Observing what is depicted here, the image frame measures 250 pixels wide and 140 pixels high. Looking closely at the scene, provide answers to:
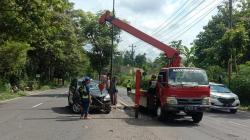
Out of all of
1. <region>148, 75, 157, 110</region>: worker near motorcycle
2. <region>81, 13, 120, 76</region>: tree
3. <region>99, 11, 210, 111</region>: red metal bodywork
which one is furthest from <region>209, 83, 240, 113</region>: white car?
<region>81, 13, 120, 76</region>: tree

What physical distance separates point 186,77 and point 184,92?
0.76m

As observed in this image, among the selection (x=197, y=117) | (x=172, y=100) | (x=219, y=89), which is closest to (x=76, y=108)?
(x=172, y=100)

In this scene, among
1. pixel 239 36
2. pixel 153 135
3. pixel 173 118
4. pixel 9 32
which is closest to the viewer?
pixel 153 135

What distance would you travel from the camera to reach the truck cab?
18922mm

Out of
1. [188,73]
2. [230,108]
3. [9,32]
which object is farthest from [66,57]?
[188,73]

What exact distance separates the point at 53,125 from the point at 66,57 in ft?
192

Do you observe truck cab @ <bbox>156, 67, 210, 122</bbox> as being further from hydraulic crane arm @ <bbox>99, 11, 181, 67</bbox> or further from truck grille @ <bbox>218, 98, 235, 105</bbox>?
truck grille @ <bbox>218, 98, 235, 105</bbox>

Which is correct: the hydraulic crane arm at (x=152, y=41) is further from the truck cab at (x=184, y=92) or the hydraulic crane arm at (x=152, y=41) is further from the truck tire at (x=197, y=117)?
the truck tire at (x=197, y=117)

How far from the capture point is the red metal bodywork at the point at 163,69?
18953 mm

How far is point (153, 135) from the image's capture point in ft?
49.5

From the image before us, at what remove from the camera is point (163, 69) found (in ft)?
67.1

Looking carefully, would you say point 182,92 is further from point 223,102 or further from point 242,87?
point 242,87

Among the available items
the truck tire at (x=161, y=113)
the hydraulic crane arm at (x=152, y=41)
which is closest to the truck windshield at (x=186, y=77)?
the truck tire at (x=161, y=113)

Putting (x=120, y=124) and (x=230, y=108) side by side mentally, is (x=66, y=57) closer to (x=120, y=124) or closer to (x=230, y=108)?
(x=230, y=108)
